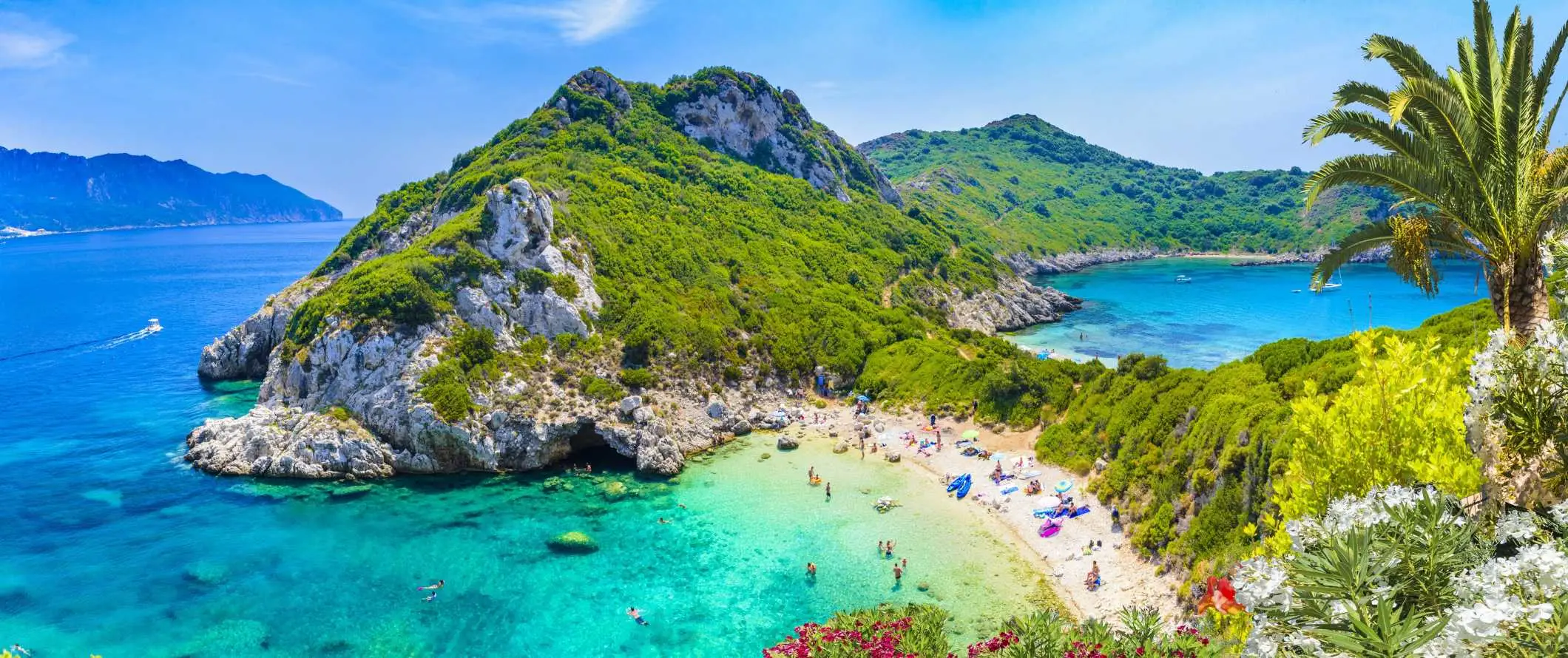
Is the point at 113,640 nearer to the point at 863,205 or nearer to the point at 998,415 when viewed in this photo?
the point at 998,415

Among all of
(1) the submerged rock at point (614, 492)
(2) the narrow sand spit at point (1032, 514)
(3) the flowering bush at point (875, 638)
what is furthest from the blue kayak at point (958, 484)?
(3) the flowering bush at point (875, 638)

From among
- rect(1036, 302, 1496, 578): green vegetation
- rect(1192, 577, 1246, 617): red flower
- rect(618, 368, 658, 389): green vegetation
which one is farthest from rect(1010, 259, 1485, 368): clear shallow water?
rect(1192, 577, 1246, 617): red flower

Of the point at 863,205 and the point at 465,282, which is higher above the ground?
the point at 863,205

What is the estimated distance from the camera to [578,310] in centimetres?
5628

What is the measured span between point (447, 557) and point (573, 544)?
6226 mm

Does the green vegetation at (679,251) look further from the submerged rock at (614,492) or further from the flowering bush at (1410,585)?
the flowering bush at (1410,585)

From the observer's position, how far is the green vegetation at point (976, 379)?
48875mm

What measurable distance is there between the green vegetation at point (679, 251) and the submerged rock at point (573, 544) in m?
20.7

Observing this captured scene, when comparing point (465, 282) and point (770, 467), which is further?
point (465, 282)

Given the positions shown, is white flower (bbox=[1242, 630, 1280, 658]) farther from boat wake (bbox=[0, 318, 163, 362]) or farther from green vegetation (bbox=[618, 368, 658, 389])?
boat wake (bbox=[0, 318, 163, 362])

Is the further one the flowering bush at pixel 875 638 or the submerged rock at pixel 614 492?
the submerged rock at pixel 614 492

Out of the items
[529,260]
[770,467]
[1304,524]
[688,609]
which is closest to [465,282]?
[529,260]

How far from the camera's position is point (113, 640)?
1139 inches

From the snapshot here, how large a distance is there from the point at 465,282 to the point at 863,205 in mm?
67959
